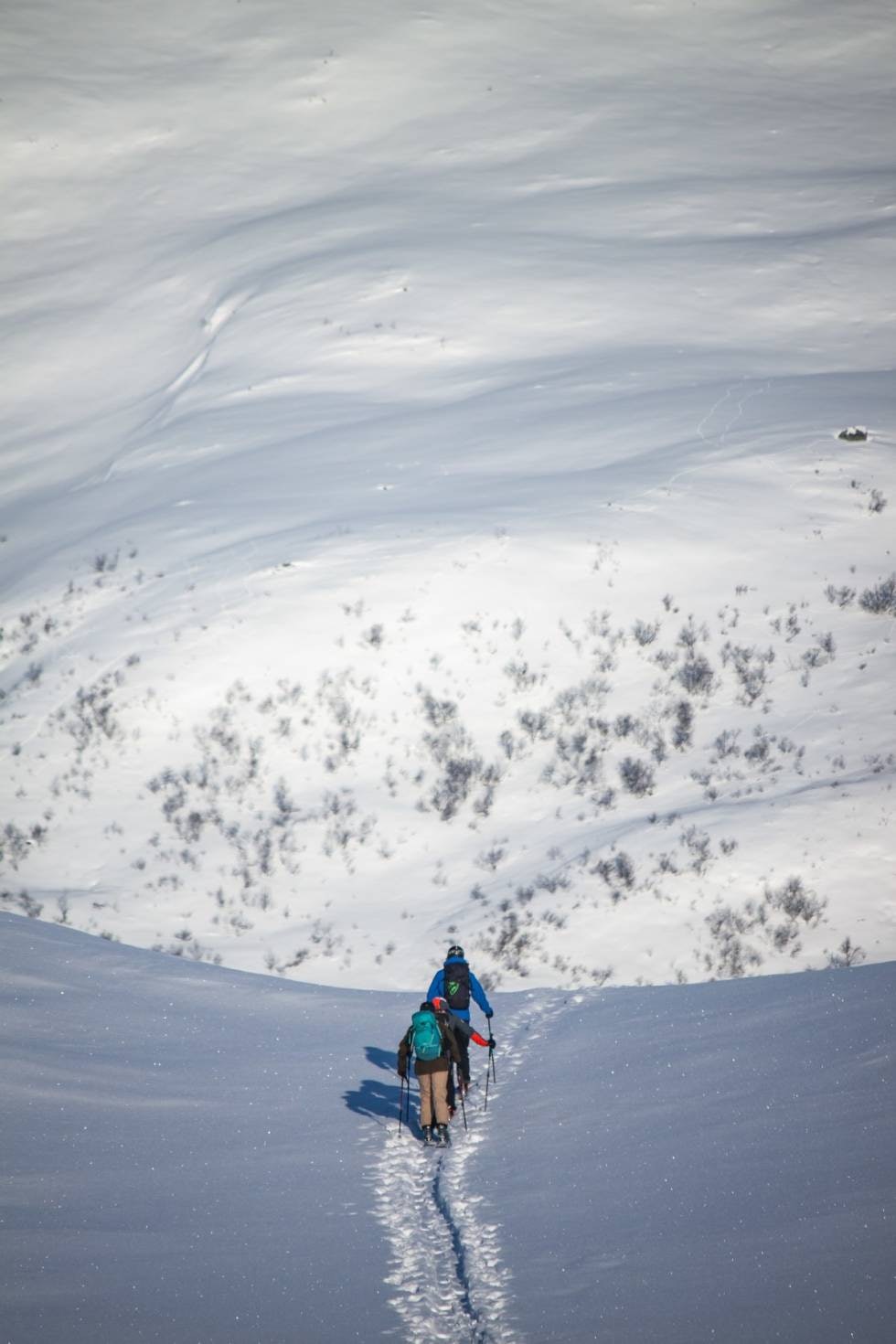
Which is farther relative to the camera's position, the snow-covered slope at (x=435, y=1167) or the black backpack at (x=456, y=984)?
the black backpack at (x=456, y=984)

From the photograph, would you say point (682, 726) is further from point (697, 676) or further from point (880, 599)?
Answer: point (880, 599)

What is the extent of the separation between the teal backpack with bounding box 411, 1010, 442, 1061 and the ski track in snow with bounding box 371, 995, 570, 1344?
79 cm

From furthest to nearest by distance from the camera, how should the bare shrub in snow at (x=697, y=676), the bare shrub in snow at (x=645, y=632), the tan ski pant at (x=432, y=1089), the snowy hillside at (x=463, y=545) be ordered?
the bare shrub in snow at (x=645, y=632) < the bare shrub in snow at (x=697, y=676) < the snowy hillside at (x=463, y=545) < the tan ski pant at (x=432, y=1089)

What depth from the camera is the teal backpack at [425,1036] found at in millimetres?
10414

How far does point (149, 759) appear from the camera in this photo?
688 inches

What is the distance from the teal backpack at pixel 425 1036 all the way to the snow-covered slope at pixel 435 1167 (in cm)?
79

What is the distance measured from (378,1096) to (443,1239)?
3.19 metres

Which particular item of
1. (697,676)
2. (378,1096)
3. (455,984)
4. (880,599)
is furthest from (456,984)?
(880,599)

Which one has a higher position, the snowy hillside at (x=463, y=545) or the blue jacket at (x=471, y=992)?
the snowy hillside at (x=463, y=545)

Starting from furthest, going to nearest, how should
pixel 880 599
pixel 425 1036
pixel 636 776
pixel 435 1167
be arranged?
1. pixel 880 599
2. pixel 636 776
3. pixel 425 1036
4. pixel 435 1167

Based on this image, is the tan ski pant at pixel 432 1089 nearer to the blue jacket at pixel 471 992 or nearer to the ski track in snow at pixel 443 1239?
the ski track in snow at pixel 443 1239

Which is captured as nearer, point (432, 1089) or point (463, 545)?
point (432, 1089)

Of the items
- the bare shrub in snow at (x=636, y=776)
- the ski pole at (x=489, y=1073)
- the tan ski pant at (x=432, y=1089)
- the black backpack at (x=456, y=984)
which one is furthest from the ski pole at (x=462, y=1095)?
the bare shrub in snow at (x=636, y=776)

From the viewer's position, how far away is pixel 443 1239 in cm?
844
